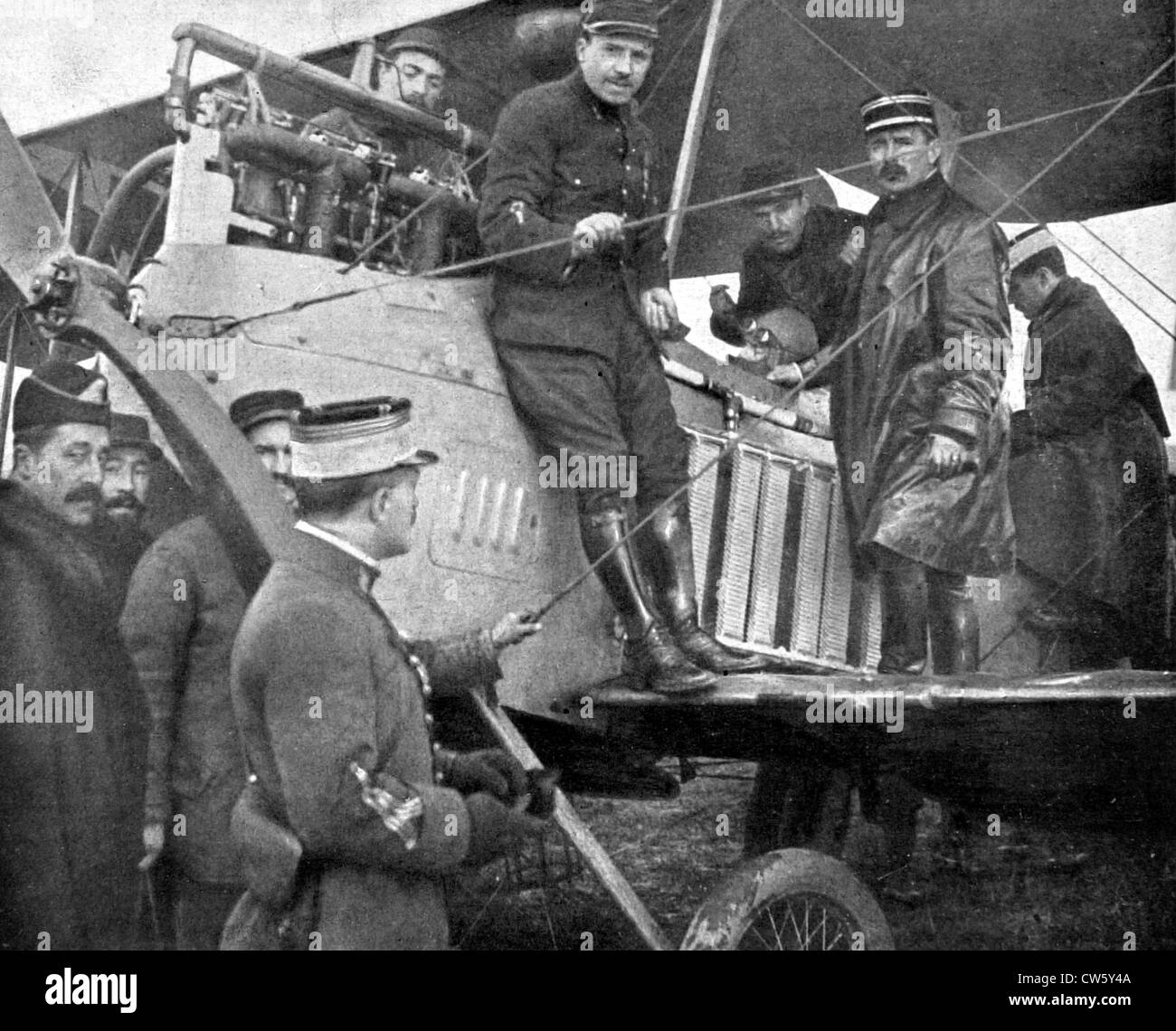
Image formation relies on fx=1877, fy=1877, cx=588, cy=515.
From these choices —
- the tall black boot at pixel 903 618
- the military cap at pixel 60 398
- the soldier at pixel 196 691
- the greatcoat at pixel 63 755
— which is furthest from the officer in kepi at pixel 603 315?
the greatcoat at pixel 63 755

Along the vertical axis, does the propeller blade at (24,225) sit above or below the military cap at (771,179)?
below

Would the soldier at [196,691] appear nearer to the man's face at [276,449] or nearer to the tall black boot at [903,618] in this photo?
the man's face at [276,449]

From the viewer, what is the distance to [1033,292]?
5910mm

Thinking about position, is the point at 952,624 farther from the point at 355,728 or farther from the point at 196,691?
the point at 196,691

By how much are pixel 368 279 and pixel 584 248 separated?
0.63 meters

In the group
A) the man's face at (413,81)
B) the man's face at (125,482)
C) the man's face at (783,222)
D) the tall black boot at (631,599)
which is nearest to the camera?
the man's face at (125,482)

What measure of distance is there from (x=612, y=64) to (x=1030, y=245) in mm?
1462

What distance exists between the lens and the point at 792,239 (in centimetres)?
614

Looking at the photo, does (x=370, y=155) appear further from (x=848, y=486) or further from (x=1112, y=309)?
(x=1112, y=309)

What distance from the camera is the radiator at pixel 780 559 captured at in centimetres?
568

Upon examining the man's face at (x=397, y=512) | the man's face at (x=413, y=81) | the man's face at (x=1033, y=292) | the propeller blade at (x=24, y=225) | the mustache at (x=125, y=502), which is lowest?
the man's face at (x=397, y=512)

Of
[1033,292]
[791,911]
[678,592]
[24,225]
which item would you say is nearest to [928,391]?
[1033,292]

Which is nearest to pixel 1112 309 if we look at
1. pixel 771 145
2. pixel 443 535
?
pixel 771 145

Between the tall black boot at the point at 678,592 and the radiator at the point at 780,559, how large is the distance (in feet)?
0.73
